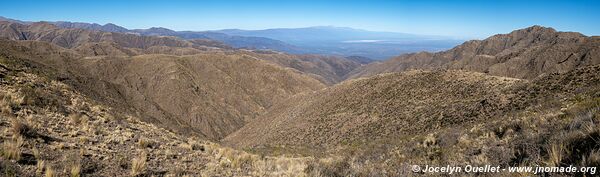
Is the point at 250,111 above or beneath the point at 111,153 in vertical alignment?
beneath

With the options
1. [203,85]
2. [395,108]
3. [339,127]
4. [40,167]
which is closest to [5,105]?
[40,167]

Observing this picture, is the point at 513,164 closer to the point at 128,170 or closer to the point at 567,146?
the point at 567,146

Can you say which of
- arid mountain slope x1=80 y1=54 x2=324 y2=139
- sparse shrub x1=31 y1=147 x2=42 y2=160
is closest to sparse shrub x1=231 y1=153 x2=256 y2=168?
sparse shrub x1=31 y1=147 x2=42 y2=160

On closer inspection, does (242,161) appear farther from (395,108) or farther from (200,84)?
(200,84)

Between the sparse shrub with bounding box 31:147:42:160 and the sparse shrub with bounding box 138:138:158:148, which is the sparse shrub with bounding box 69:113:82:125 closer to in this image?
the sparse shrub with bounding box 138:138:158:148

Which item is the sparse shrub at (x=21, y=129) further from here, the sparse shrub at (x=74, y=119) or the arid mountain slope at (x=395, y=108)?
the arid mountain slope at (x=395, y=108)

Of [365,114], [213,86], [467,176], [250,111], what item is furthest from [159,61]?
[467,176]
